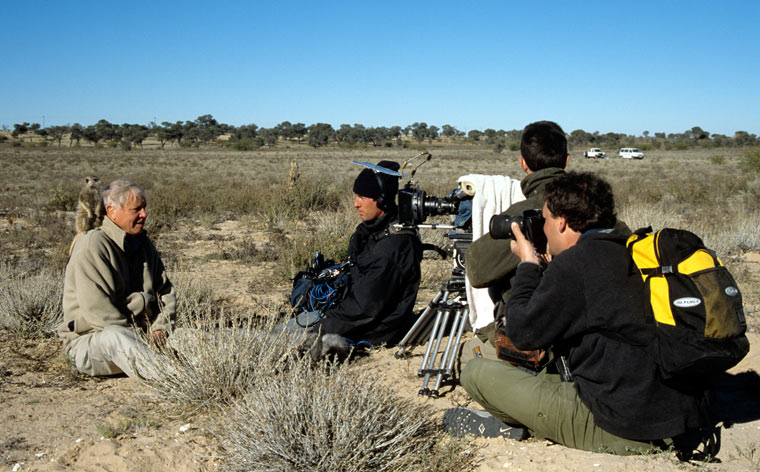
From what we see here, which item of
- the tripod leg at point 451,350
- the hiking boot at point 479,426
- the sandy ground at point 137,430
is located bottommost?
the sandy ground at point 137,430

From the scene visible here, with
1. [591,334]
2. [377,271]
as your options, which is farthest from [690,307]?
[377,271]

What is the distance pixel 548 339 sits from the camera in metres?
2.48

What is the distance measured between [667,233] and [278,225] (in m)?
8.56

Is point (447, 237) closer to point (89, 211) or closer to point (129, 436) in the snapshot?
point (129, 436)

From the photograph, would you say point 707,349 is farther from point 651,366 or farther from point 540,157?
point 540,157

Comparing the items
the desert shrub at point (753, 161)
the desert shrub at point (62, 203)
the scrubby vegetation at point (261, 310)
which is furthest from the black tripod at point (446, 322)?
the desert shrub at point (753, 161)

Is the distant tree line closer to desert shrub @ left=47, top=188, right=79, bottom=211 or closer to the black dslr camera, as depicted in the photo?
desert shrub @ left=47, top=188, right=79, bottom=211

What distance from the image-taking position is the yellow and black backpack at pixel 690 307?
220 centimetres

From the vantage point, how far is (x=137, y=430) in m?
3.14

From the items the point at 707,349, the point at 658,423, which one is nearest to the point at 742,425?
the point at 658,423

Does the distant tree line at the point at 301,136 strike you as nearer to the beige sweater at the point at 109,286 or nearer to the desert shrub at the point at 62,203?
the desert shrub at the point at 62,203

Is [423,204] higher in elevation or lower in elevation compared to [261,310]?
higher

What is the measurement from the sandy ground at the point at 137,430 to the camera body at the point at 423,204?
1.08 m

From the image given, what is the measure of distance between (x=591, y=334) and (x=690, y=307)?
1.35ft
